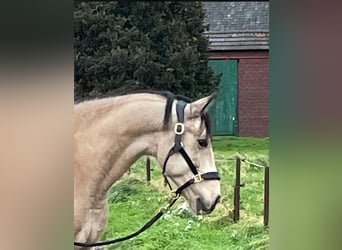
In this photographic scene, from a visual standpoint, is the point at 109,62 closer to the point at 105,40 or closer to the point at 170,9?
the point at 105,40

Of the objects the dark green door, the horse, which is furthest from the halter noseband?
the dark green door

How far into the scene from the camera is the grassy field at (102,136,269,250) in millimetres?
1951

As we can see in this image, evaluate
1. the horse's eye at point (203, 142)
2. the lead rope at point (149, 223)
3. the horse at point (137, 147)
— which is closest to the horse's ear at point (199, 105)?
the horse at point (137, 147)

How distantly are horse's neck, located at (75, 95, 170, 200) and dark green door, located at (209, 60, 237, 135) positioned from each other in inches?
8.8

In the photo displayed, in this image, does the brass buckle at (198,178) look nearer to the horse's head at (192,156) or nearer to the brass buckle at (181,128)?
the horse's head at (192,156)

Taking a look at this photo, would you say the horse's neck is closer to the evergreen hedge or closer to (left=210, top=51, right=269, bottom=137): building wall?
the evergreen hedge

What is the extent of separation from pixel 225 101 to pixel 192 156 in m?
0.25

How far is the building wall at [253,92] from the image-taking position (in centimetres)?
195

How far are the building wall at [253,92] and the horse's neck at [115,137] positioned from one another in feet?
1.07

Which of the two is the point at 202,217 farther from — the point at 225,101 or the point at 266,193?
the point at 225,101
